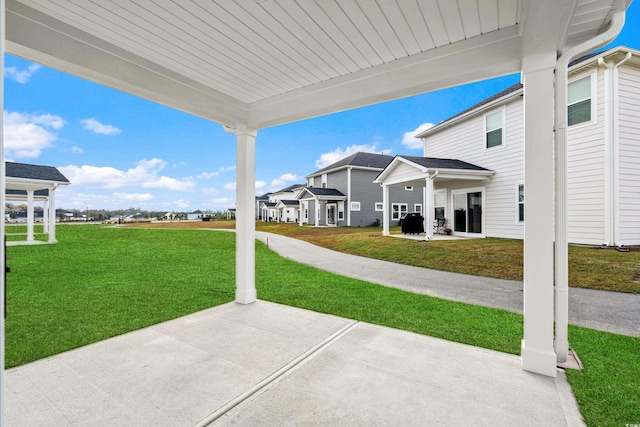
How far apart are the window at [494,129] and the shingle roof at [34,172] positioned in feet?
56.9

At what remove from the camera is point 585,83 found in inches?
315

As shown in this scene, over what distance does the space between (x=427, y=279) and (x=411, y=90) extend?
437cm

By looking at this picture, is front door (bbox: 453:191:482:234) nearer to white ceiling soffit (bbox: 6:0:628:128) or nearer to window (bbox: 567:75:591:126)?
window (bbox: 567:75:591:126)

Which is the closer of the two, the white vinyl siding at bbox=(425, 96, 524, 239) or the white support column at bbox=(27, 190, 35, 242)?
the white vinyl siding at bbox=(425, 96, 524, 239)

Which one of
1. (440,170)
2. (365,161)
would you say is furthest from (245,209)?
(365,161)

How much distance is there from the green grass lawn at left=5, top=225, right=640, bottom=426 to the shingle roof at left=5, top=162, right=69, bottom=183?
5.29 m

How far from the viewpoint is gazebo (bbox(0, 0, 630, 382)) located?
2252 mm

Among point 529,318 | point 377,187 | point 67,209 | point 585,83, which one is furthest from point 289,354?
point 377,187

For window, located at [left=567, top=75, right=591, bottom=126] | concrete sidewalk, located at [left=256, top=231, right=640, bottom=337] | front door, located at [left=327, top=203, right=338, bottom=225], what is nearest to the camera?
concrete sidewalk, located at [left=256, top=231, right=640, bottom=337]

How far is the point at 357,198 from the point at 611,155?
15.6 metres

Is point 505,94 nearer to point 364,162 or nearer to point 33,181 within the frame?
point 364,162

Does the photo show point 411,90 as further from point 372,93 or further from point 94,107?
point 94,107

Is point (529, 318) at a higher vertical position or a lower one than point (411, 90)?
lower

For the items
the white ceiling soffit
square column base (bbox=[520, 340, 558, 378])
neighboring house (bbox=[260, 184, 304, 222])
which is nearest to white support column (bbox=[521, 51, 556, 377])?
square column base (bbox=[520, 340, 558, 378])
